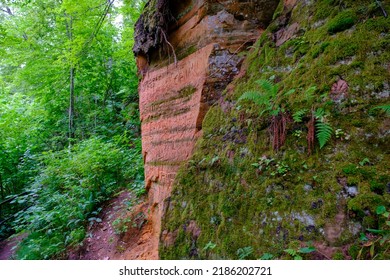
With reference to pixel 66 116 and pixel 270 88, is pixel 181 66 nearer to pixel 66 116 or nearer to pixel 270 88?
pixel 270 88

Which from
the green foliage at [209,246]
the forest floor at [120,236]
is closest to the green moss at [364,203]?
the green foliage at [209,246]

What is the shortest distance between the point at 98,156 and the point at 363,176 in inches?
267

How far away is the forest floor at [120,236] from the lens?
16.6 ft

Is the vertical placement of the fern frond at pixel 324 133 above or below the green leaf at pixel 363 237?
above

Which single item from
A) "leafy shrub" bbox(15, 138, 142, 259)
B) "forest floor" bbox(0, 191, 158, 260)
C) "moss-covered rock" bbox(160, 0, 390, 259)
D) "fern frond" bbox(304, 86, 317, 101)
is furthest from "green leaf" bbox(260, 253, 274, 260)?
"leafy shrub" bbox(15, 138, 142, 259)

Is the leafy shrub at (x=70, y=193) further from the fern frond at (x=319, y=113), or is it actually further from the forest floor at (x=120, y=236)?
the fern frond at (x=319, y=113)

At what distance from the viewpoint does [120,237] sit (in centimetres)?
548

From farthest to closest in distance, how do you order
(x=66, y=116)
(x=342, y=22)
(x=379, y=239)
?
(x=66, y=116)
(x=342, y=22)
(x=379, y=239)

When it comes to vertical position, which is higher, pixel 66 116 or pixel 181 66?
pixel 66 116

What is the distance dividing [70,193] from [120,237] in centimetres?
238

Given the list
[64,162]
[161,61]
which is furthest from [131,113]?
[161,61]

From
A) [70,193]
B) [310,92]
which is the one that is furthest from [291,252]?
[70,193]

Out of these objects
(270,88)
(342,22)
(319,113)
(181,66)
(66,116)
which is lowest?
(319,113)
